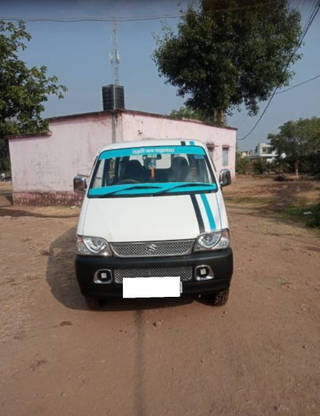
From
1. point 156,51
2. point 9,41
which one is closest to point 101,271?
point 9,41

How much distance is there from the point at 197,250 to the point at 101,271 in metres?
0.88

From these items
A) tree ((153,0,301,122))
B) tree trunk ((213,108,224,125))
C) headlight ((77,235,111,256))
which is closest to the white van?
headlight ((77,235,111,256))

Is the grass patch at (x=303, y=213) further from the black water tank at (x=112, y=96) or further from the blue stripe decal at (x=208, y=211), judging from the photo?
the black water tank at (x=112, y=96)

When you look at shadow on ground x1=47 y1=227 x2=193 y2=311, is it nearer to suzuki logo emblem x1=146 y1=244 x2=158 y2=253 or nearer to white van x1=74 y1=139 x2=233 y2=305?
white van x1=74 y1=139 x2=233 y2=305

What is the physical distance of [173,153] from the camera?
388 cm

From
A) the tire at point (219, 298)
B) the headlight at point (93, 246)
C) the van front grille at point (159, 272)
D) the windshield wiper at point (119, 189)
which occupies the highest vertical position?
the windshield wiper at point (119, 189)

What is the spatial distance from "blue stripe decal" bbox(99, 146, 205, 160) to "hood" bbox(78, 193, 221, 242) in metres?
0.86

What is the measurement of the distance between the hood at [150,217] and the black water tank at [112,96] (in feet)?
29.8

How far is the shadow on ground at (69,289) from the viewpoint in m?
3.36

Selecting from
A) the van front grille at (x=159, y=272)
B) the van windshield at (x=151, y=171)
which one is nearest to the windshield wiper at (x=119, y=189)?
the van windshield at (x=151, y=171)

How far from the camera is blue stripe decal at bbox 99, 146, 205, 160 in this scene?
390 centimetres

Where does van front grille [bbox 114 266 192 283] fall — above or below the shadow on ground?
above

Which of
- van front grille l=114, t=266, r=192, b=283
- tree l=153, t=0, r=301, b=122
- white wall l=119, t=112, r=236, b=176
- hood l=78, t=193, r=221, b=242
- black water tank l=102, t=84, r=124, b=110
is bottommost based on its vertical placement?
van front grille l=114, t=266, r=192, b=283

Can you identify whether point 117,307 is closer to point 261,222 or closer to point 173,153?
point 173,153
